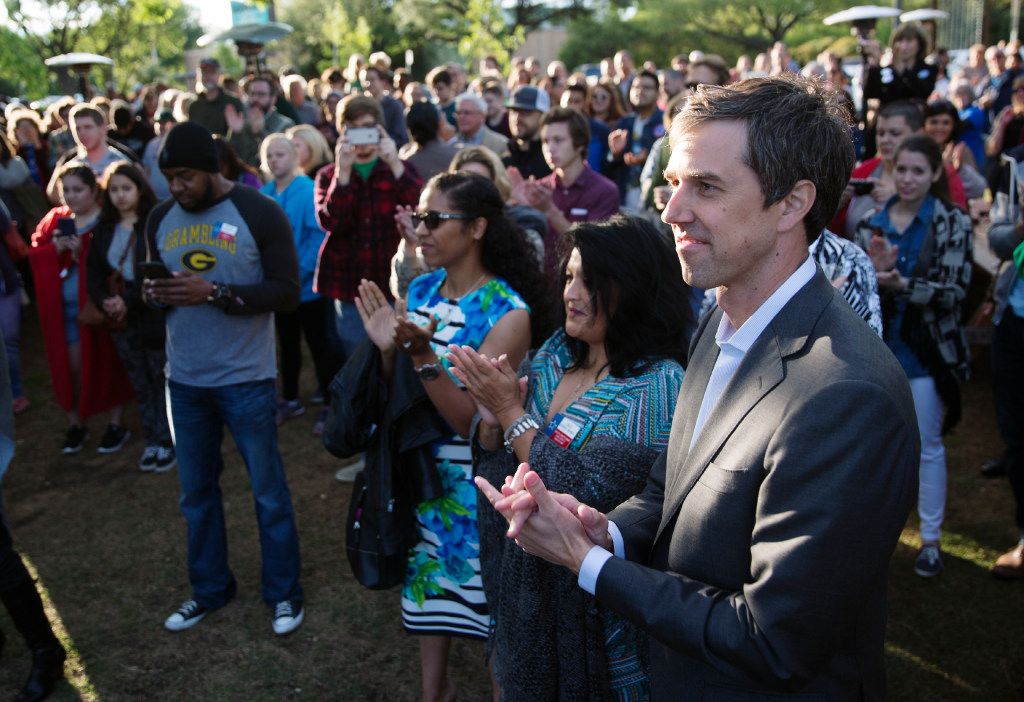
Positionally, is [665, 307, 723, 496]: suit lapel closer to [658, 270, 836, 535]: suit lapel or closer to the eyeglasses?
[658, 270, 836, 535]: suit lapel

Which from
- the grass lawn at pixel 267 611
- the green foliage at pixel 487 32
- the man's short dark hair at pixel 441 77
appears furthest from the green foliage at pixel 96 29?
the grass lawn at pixel 267 611

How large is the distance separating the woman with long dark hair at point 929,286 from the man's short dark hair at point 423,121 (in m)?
3.24

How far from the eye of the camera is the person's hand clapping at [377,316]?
114 inches

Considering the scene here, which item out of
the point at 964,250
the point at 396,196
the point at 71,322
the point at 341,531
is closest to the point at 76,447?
the point at 71,322

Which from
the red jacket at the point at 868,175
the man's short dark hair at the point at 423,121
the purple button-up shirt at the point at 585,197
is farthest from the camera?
the man's short dark hair at the point at 423,121

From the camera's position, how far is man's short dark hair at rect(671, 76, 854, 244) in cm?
147

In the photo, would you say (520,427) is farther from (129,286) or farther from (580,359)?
(129,286)

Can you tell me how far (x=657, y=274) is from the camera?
2.47m

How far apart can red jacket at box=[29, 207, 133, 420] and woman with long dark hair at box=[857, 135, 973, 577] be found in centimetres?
500

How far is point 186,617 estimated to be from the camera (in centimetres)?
388

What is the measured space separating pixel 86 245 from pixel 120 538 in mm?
1996

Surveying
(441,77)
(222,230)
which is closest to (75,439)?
(222,230)

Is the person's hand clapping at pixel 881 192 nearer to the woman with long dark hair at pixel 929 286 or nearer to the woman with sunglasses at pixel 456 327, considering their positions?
the woman with long dark hair at pixel 929 286

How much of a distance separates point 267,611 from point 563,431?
234 cm
